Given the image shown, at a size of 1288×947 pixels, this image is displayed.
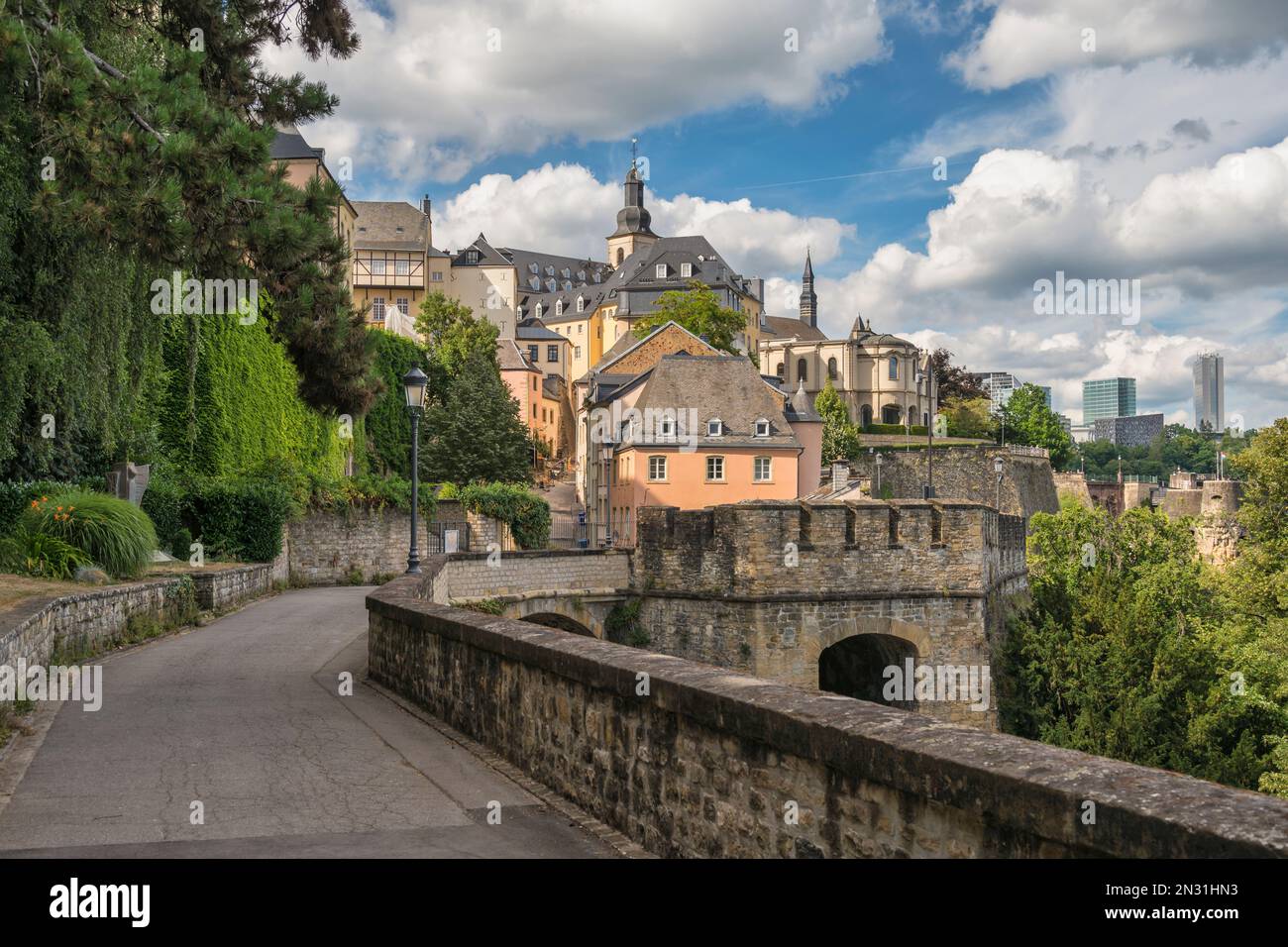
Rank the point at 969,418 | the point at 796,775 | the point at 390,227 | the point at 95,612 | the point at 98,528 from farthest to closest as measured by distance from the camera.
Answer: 1. the point at 969,418
2. the point at 390,227
3. the point at 98,528
4. the point at 95,612
5. the point at 796,775

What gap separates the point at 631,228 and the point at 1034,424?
56842mm

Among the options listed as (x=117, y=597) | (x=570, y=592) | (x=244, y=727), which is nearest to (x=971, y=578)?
(x=570, y=592)

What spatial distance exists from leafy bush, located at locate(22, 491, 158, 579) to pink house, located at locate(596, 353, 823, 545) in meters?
32.0

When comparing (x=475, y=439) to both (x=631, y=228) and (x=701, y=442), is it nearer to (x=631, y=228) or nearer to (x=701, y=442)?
(x=701, y=442)

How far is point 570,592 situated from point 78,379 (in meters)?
14.1

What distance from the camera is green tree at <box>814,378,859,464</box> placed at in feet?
275

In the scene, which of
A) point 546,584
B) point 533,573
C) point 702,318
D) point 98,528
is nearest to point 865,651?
point 546,584

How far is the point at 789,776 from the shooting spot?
515 centimetres

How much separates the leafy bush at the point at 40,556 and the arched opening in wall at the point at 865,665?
1763 cm

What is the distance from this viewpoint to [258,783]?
7988mm

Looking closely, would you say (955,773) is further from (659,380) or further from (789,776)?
(659,380)

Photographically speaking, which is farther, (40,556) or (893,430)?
(893,430)

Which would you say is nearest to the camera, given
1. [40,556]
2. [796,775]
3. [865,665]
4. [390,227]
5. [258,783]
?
[796,775]

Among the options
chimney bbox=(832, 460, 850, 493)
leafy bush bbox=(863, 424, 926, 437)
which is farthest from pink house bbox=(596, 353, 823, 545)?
leafy bush bbox=(863, 424, 926, 437)
